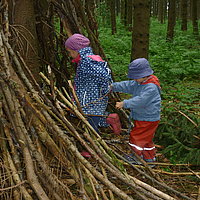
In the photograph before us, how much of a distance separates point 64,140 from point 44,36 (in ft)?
5.23

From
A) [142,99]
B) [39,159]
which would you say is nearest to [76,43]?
[142,99]

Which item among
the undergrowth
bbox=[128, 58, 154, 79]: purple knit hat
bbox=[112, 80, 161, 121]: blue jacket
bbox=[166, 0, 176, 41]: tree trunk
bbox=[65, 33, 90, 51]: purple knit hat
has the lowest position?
the undergrowth

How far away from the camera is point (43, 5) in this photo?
294 cm

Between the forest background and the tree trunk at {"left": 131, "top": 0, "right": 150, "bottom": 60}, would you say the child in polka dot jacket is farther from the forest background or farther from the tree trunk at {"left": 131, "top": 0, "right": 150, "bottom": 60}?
the tree trunk at {"left": 131, "top": 0, "right": 150, "bottom": 60}

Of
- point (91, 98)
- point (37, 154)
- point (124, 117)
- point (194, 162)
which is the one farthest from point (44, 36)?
point (194, 162)

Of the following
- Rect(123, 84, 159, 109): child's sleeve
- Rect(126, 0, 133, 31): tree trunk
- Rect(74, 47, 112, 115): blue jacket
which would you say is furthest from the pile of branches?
Rect(126, 0, 133, 31): tree trunk

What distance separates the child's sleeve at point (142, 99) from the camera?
2562 millimetres

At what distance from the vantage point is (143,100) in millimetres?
2566

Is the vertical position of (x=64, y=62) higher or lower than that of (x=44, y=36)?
lower

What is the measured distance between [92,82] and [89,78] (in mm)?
53

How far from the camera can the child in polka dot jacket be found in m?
2.60

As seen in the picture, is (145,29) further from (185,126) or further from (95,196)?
(95,196)

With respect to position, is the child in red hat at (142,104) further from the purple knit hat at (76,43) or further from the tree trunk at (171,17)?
the tree trunk at (171,17)

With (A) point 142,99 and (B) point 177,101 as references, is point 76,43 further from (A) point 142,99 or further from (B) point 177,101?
(B) point 177,101
